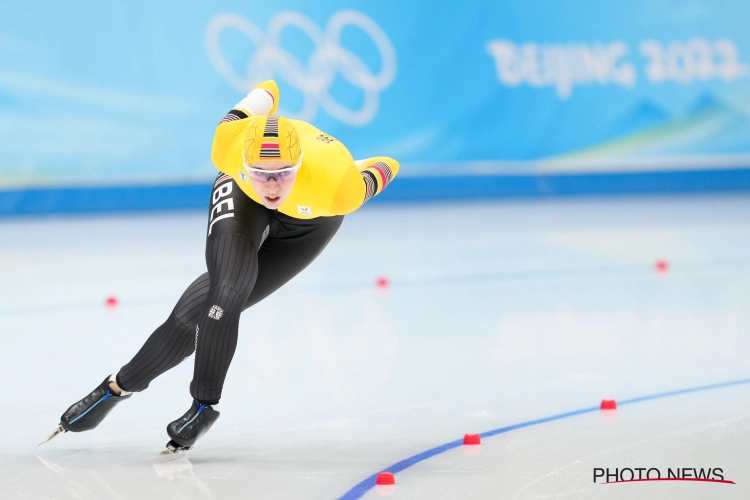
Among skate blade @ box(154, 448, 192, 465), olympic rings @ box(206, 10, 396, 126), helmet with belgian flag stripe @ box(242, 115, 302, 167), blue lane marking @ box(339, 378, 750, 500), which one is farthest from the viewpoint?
olympic rings @ box(206, 10, 396, 126)

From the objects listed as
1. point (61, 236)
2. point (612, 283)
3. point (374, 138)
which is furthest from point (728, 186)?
point (61, 236)

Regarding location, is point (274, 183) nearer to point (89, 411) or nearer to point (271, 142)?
point (271, 142)

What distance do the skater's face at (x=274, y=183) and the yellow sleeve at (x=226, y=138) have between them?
9.8 inches

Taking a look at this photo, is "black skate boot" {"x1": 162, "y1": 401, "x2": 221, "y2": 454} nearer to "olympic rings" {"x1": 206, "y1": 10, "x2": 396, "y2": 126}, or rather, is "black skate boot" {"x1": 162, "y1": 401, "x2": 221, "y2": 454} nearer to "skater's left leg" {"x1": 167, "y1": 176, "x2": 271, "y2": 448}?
"skater's left leg" {"x1": 167, "y1": 176, "x2": 271, "y2": 448}

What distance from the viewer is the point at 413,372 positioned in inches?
178

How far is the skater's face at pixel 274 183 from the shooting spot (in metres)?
3.11

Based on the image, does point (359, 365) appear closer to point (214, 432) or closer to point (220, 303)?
point (214, 432)

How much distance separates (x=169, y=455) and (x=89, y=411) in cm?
35

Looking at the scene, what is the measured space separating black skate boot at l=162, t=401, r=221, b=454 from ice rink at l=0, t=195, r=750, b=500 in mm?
91

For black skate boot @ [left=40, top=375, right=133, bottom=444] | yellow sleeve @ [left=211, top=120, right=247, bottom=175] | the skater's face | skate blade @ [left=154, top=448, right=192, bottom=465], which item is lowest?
skate blade @ [left=154, top=448, right=192, bottom=465]

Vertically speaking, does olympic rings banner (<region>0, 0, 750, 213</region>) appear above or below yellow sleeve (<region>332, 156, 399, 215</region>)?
above

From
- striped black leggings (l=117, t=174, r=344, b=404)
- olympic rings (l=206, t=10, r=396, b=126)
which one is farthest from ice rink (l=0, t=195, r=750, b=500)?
olympic rings (l=206, t=10, r=396, b=126)

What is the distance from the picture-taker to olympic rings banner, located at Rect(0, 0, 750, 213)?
1021cm

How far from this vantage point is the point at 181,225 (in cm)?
1012
